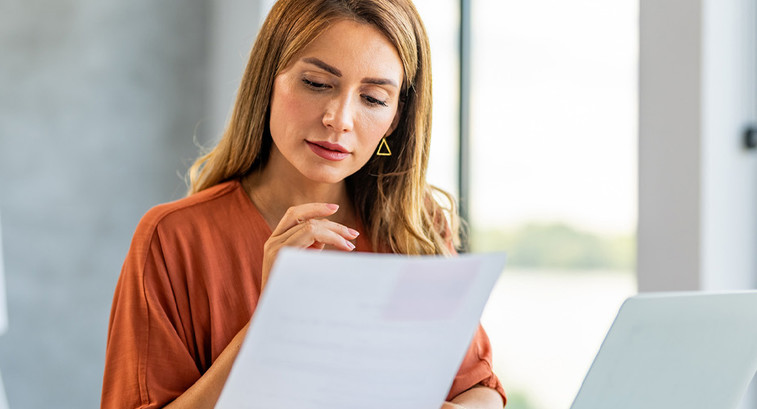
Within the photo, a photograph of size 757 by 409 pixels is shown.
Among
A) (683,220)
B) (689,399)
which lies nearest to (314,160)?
(689,399)

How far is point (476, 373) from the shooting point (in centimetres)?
133

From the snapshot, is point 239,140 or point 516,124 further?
point 516,124

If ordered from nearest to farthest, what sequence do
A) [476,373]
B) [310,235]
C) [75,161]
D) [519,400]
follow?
[310,235]
[476,373]
[519,400]
[75,161]

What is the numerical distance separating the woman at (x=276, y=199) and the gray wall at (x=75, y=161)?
6.10 feet

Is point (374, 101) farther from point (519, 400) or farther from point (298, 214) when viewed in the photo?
point (519, 400)

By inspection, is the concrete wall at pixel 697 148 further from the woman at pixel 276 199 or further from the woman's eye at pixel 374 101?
the woman's eye at pixel 374 101

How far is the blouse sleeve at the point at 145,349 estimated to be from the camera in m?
1.07

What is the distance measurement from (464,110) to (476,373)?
154 cm

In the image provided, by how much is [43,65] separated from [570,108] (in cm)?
196

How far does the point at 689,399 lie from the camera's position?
35.0 inches

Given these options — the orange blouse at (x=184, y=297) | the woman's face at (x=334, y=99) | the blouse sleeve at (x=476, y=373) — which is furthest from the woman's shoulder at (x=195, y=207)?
the blouse sleeve at (x=476, y=373)

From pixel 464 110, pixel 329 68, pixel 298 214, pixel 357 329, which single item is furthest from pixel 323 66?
pixel 464 110

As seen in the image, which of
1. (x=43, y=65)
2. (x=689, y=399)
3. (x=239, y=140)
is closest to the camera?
(x=689, y=399)

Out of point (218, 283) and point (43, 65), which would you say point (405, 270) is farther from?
point (43, 65)
